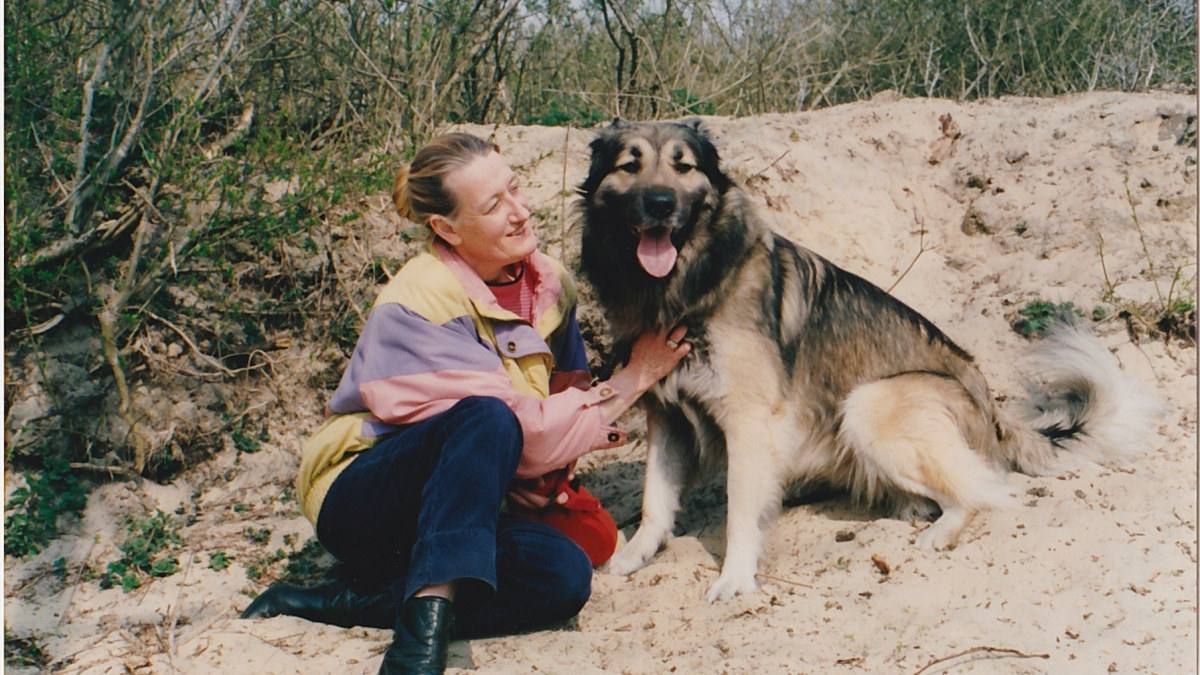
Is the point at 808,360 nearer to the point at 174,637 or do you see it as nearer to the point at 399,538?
the point at 399,538

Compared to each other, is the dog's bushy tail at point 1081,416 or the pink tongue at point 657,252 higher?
the pink tongue at point 657,252

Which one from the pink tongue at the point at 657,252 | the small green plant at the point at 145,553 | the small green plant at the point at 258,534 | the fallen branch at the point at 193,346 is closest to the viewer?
the pink tongue at the point at 657,252

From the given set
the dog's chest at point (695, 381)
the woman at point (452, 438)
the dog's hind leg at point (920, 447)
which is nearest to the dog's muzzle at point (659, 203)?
the woman at point (452, 438)

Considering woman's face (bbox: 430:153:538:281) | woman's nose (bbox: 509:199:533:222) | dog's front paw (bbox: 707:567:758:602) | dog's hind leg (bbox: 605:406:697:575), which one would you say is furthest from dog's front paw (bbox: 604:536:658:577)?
woman's nose (bbox: 509:199:533:222)

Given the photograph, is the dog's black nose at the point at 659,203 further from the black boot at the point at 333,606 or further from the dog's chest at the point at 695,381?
the black boot at the point at 333,606

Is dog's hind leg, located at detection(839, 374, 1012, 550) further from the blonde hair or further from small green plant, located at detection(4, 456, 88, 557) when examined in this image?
small green plant, located at detection(4, 456, 88, 557)

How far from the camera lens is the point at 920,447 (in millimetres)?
3418

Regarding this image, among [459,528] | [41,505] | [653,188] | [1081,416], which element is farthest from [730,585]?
[41,505]

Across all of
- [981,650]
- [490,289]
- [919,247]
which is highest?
[919,247]

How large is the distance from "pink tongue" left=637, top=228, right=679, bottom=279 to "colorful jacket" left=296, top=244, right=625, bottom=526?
552 millimetres

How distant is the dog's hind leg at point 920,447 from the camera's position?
10.9 feet

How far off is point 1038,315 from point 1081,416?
0.92 m

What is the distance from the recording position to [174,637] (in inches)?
101

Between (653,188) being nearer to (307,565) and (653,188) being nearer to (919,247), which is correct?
(307,565)
